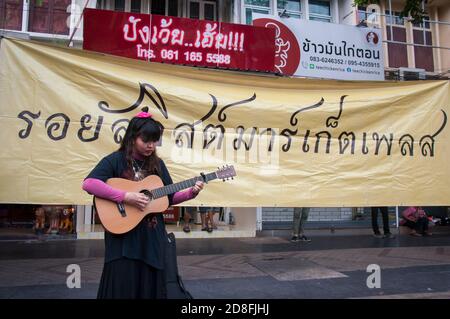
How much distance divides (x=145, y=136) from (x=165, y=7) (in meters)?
11.3

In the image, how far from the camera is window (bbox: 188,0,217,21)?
13.4 meters

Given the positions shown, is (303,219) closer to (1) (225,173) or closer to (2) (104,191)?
(1) (225,173)

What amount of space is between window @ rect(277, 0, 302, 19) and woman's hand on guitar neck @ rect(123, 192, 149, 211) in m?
11.8

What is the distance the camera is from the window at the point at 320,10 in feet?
45.8

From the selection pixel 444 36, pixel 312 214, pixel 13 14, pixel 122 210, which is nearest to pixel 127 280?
pixel 122 210

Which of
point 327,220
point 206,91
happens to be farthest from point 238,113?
point 327,220

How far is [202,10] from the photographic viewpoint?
1341 cm

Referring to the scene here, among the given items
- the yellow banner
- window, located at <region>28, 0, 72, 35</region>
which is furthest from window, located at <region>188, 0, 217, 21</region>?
the yellow banner

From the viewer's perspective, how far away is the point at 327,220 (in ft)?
41.9

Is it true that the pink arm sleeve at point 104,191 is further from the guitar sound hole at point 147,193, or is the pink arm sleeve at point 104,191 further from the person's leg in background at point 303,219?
the person's leg in background at point 303,219

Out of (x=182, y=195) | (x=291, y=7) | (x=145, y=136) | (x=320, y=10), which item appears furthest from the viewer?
(x=320, y=10)

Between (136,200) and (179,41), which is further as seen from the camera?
(179,41)

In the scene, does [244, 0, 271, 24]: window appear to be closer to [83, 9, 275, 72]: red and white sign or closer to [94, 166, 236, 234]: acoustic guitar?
[83, 9, 275, 72]: red and white sign

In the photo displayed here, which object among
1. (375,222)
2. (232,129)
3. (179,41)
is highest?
(179,41)
